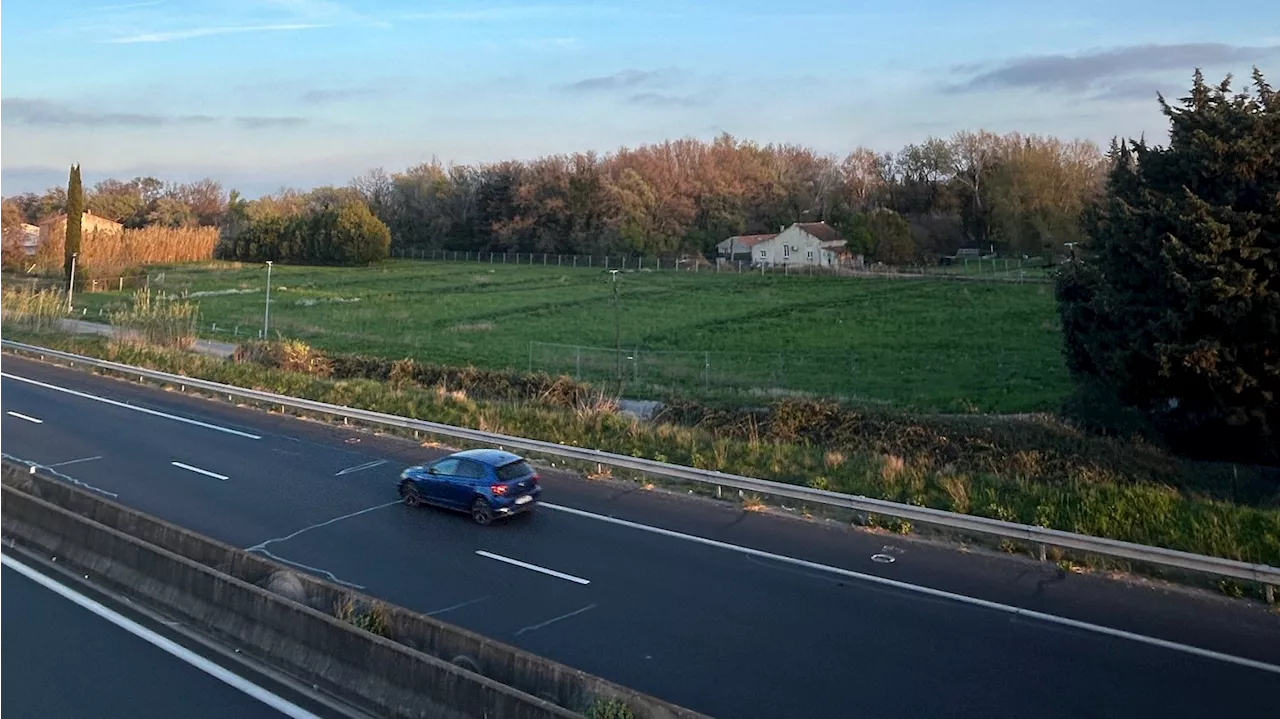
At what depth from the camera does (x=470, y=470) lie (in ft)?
63.3

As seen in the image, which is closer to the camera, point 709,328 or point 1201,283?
point 1201,283

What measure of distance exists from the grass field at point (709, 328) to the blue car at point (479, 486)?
50.1 ft

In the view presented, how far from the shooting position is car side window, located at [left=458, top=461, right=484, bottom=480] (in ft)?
62.7

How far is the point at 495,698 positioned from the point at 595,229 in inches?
4008

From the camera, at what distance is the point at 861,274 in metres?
74.5

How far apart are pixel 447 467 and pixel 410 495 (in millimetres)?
1047

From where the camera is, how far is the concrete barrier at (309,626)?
33.0 ft

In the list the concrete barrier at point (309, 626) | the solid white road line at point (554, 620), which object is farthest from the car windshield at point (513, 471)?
the concrete barrier at point (309, 626)

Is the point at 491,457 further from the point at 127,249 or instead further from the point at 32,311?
the point at 127,249

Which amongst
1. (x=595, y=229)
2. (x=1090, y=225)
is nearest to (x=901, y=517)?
(x=1090, y=225)

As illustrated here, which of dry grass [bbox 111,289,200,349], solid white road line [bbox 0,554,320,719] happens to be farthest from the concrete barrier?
dry grass [bbox 111,289,200,349]

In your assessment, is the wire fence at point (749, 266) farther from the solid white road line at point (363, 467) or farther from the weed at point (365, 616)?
the weed at point (365, 616)

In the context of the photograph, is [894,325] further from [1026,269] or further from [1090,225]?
[1026,269]

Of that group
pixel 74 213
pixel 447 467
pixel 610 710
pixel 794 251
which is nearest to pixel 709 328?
pixel 447 467
